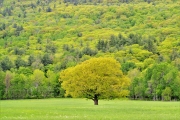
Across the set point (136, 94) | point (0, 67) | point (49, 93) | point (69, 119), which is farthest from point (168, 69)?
point (69, 119)

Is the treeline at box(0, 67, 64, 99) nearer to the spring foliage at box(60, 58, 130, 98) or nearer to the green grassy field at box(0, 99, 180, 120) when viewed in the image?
the spring foliage at box(60, 58, 130, 98)

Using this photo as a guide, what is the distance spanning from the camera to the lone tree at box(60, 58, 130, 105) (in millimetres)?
78688

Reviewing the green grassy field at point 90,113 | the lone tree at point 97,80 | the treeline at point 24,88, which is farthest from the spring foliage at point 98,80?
the treeline at point 24,88

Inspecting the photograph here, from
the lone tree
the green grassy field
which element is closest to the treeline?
the lone tree

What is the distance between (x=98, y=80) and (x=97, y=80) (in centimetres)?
18

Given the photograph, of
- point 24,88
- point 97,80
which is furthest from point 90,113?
point 24,88

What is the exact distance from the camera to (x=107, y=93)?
79625mm

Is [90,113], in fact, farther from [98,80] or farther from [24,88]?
[24,88]

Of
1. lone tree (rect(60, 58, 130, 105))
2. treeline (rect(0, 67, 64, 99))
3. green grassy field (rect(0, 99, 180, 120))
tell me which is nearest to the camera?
green grassy field (rect(0, 99, 180, 120))

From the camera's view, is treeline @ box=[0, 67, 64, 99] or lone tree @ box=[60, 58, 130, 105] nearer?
lone tree @ box=[60, 58, 130, 105]

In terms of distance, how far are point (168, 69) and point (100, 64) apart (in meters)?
62.0

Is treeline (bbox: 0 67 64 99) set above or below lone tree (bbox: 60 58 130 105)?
below

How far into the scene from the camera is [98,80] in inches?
3095

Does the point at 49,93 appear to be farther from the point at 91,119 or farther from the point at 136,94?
the point at 91,119
